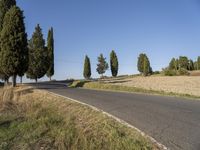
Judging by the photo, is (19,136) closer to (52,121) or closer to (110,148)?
(52,121)

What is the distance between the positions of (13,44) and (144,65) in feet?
193

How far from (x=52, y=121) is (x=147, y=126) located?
3.30 metres

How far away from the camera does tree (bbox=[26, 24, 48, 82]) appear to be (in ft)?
150

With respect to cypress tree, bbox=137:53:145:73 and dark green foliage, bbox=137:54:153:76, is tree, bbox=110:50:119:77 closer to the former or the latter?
dark green foliage, bbox=137:54:153:76

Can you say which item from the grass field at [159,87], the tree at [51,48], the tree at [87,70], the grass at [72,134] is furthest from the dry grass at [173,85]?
the tree at [87,70]

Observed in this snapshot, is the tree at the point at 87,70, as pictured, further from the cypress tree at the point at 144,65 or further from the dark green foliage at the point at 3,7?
the dark green foliage at the point at 3,7

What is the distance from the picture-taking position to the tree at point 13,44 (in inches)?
957

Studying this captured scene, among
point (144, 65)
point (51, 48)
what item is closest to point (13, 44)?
point (51, 48)

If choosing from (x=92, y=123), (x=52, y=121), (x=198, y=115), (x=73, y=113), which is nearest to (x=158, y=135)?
(x=92, y=123)

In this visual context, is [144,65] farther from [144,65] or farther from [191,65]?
[191,65]

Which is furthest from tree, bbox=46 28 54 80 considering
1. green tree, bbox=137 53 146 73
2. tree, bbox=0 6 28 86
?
green tree, bbox=137 53 146 73

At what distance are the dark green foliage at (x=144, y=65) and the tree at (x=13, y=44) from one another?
56.9m

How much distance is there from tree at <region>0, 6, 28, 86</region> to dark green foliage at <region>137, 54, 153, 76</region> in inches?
2240

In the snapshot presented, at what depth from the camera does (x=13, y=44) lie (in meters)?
24.7
